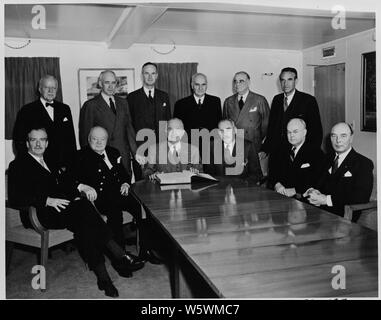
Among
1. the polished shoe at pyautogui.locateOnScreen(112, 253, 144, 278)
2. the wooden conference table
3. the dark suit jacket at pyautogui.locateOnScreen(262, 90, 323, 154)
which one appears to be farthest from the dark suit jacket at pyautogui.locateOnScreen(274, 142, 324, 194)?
the polished shoe at pyautogui.locateOnScreen(112, 253, 144, 278)

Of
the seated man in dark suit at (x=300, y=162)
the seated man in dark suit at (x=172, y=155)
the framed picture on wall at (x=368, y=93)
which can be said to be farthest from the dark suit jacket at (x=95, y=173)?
the framed picture on wall at (x=368, y=93)

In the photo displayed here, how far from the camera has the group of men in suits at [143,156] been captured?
9.37ft

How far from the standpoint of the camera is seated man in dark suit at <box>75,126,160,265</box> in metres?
3.22

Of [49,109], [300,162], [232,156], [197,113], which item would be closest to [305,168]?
[300,162]

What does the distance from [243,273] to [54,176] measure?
7.42 feet

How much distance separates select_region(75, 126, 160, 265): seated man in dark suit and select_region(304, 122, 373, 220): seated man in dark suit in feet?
4.63

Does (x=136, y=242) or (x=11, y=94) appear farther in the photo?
(x=11, y=94)

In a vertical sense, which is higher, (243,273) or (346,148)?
(346,148)

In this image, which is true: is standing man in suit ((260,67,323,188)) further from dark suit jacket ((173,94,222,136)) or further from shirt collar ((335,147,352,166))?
shirt collar ((335,147,352,166))
